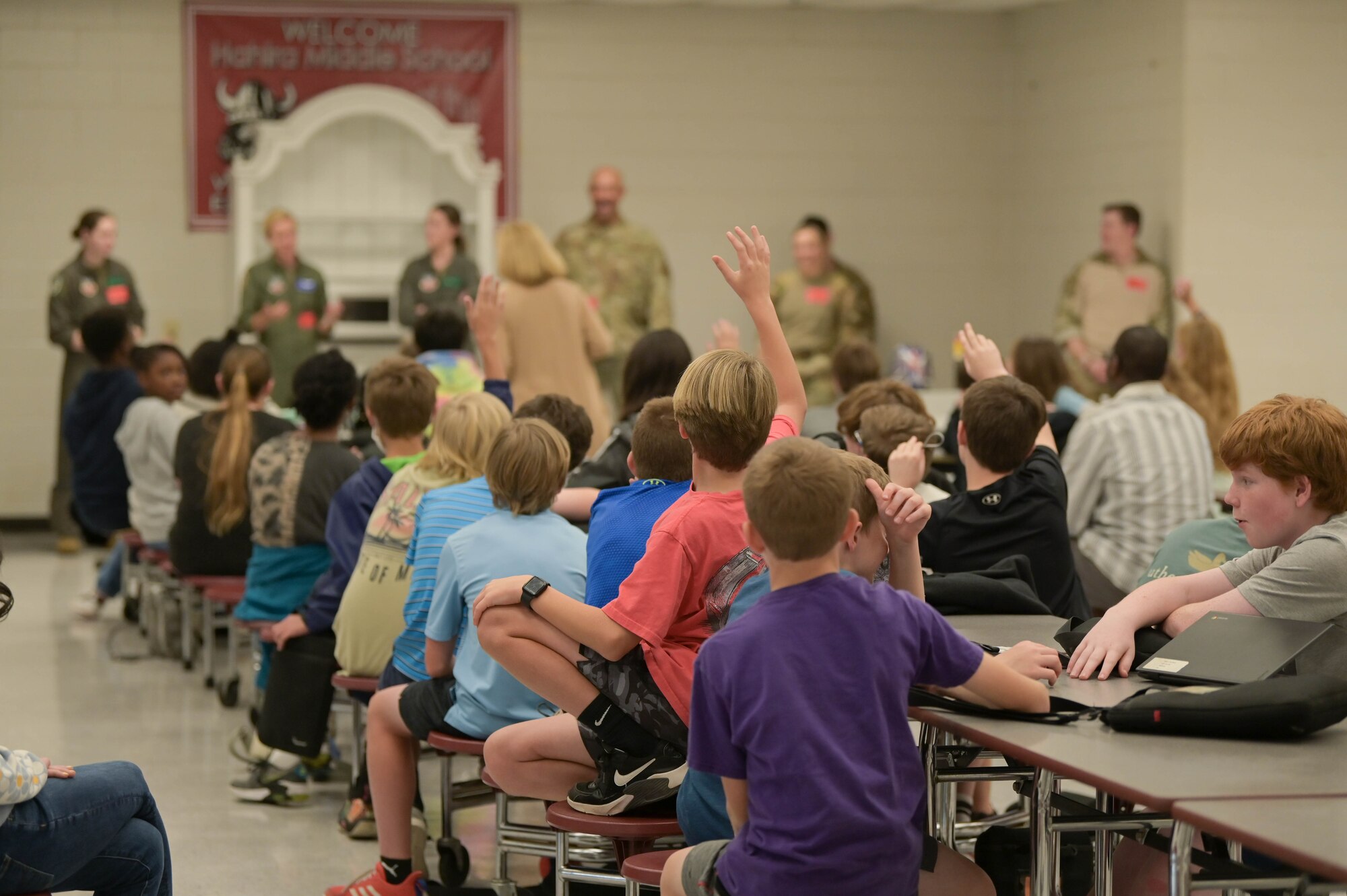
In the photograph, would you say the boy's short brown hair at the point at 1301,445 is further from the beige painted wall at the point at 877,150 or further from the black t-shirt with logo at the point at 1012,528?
the beige painted wall at the point at 877,150

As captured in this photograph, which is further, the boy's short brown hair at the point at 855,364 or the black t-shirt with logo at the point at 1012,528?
the boy's short brown hair at the point at 855,364

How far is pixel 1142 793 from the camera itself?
1.69 m

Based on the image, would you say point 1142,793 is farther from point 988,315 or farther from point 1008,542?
point 988,315

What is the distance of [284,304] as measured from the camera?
28.0 ft

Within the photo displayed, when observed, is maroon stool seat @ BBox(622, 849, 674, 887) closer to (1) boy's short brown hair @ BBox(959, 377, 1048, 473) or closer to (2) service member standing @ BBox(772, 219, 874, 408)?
(1) boy's short brown hair @ BBox(959, 377, 1048, 473)

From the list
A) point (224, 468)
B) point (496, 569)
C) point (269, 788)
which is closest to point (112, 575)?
point (224, 468)

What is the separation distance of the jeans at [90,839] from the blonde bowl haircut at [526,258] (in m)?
3.64

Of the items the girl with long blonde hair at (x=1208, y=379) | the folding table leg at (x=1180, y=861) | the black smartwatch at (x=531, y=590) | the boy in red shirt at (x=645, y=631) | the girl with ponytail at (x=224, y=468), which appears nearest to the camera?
the folding table leg at (x=1180, y=861)

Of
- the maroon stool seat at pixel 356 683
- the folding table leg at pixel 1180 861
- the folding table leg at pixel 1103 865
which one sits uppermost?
the folding table leg at pixel 1180 861

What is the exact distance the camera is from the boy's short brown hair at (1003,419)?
10.6 ft

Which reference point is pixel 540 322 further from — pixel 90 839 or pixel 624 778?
pixel 90 839

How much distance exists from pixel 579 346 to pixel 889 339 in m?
4.70

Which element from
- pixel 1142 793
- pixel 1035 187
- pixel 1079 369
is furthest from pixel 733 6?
pixel 1142 793

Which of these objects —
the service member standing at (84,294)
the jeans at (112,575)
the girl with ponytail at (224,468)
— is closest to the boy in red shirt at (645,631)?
the girl with ponytail at (224,468)
